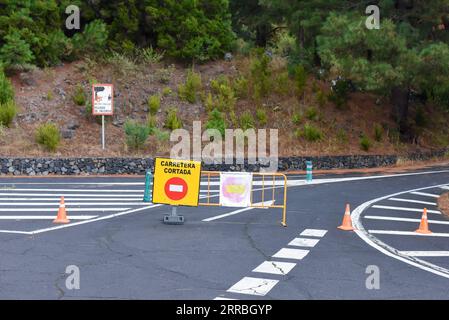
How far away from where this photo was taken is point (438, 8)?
28219mm

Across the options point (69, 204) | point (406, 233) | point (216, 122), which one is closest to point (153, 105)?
point (216, 122)

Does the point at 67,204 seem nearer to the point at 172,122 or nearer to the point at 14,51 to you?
the point at 172,122

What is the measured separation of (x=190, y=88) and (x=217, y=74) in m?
3.29

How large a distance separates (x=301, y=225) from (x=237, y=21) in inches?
1231

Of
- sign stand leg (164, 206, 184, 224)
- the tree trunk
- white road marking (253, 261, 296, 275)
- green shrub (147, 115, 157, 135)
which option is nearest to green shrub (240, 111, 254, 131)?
green shrub (147, 115, 157, 135)

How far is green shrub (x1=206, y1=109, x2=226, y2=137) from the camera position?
31.3 m

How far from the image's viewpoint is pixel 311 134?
105 ft

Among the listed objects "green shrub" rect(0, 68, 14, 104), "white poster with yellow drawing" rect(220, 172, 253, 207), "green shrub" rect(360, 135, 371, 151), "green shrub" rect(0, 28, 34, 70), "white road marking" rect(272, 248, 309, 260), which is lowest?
"white road marking" rect(272, 248, 309, 260)

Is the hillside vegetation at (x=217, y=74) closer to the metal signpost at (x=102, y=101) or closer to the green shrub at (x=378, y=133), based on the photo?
the green shrub at (x=378, y=133)

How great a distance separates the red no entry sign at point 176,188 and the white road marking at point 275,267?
4.26 m

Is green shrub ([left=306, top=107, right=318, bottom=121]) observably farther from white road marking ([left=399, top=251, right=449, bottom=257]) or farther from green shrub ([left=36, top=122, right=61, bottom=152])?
white road marking ([left=399, top=251, right=449, bottom=257])

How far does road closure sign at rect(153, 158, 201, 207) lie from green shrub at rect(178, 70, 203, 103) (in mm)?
20388

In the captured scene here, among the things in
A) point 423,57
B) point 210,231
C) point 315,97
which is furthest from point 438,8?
point 210,231

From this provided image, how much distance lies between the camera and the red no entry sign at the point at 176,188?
1384 cm
